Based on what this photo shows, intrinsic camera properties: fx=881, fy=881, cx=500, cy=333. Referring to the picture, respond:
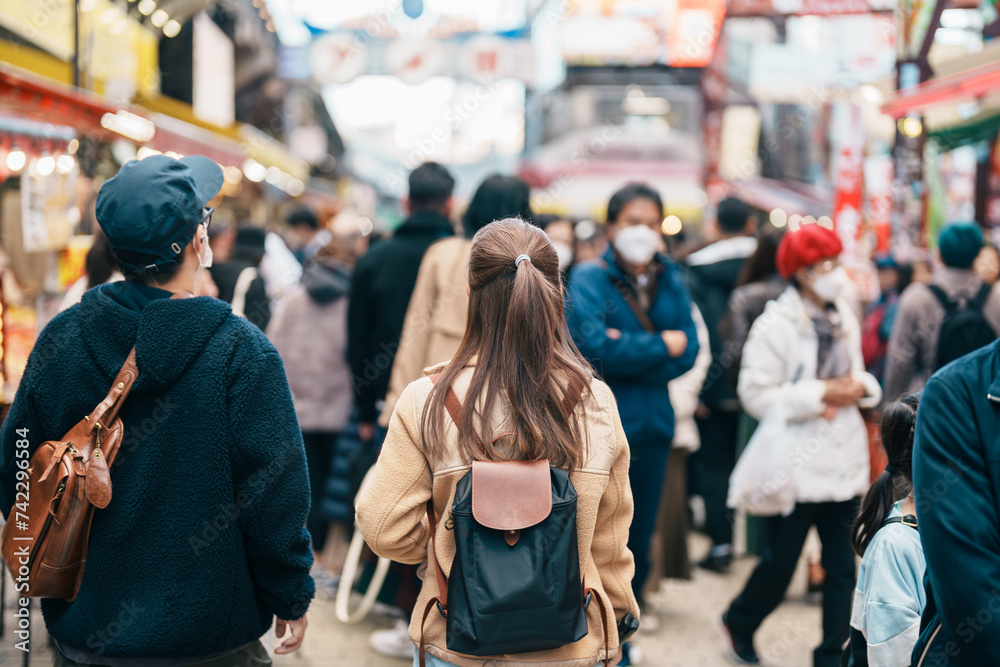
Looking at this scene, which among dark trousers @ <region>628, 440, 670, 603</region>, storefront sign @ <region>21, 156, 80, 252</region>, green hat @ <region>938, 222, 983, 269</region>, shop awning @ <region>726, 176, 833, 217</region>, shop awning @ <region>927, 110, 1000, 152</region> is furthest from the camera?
shop awning @ <region>726, 176, 833, 217</region>

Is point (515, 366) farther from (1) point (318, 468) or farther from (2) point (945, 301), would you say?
(2) point (945, 301)

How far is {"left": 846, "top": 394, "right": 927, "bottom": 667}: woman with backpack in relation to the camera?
2.34 meters

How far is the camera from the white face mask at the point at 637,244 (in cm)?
392

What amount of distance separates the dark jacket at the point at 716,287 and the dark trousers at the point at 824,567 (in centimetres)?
175

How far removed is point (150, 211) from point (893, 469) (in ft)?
7.32

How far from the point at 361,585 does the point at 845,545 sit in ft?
7.70

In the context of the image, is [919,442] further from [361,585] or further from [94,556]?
[361,585]

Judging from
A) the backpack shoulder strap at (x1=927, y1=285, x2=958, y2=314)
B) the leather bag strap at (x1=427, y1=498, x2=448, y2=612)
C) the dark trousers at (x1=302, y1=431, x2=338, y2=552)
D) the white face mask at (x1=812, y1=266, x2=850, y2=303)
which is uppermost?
the white face mask at (x1=812, y1=266, x2=850, y2=303)

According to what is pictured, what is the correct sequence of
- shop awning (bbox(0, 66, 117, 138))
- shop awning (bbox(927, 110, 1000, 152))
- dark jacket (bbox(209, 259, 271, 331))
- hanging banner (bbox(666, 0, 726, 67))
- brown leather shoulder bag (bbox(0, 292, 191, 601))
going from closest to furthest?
brown leather shoulder bag (bbox(0, 292, 191, 601))
dark jacket (bbox(209, 259, 271, 331))
shop awning (bbox(0, 66, 117, 138))
shop awning (bbox(927, 110, 1000, 152))
hanging banner (bbox(666, 0, 726, 67))

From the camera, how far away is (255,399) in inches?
82.0

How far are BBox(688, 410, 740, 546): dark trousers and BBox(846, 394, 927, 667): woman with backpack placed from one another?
3.03 meters

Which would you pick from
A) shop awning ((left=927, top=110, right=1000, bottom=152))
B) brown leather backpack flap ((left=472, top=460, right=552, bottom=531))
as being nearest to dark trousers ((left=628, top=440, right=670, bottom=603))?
brown leather backpack flap ((left=472, top=460, right=552, bottom=531))

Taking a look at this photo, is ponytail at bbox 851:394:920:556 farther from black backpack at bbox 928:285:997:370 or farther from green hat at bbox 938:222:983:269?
green hat at bbox 938:222:983:269

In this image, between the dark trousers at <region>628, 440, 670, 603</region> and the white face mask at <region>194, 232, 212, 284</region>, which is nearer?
the white face mask at <region>194, 232, 212, 284</region>
